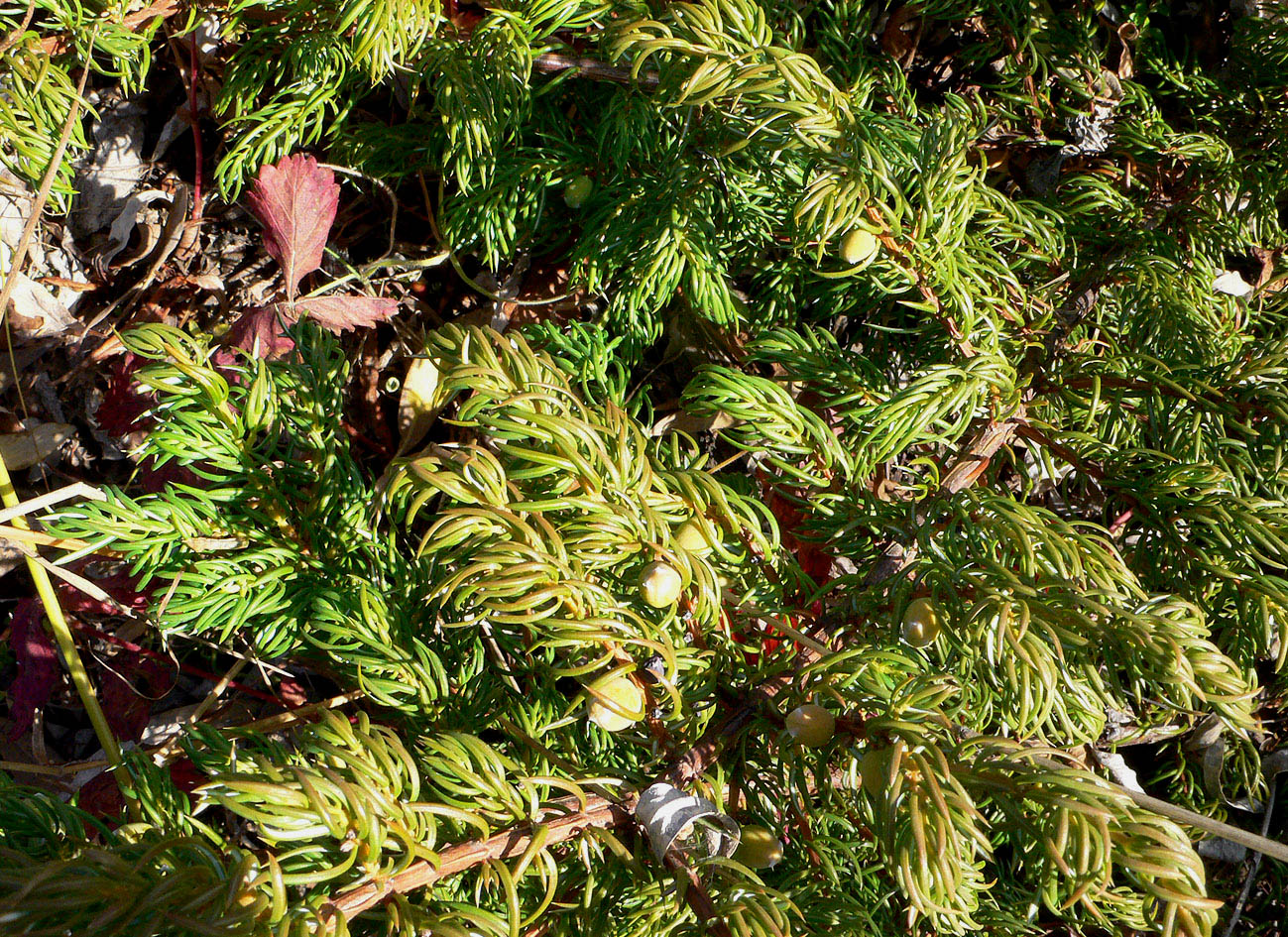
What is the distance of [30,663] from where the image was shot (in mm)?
1171

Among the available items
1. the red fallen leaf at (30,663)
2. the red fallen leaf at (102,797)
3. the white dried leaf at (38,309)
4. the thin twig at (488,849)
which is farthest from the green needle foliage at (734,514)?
the white dried leaf at (38,309)

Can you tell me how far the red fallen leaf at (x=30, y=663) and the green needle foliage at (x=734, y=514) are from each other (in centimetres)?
26

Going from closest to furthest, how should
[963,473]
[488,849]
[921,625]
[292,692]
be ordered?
[488,849]
[921,625]
[963,473]
[292,692]

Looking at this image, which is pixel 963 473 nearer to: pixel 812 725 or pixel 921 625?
pixel 921 625

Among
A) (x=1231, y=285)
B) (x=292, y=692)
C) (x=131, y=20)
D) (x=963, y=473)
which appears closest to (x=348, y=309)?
(x=131, y=20)

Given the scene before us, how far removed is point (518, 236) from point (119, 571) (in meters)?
0.67

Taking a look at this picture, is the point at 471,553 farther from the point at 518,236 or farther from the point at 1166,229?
the point at 1166,229

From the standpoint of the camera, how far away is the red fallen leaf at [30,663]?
1.17 metres

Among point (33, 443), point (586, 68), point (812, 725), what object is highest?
point (586, 68)

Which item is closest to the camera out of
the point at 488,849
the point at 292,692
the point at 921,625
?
the point at 488,849

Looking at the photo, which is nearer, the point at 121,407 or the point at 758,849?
the point at 758,849

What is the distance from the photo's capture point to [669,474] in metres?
0.65

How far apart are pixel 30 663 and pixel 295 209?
0.68 metres

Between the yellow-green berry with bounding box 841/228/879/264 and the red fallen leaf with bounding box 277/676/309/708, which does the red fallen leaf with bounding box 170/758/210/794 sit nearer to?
the red fallen leaf with bounding box 277/676/309/708
